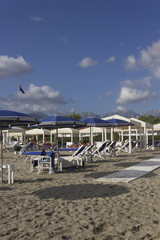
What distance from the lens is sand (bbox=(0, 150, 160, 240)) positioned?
10.8 ft

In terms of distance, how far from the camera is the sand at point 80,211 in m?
3.30

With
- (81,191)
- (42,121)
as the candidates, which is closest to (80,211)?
(81,191)

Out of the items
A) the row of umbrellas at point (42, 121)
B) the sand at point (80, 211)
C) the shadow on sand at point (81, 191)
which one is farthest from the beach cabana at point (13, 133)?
the sand at point (80, 211)

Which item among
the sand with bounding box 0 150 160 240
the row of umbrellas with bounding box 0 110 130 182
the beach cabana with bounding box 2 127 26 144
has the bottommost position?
the sand with bounding box 0 150 160 240

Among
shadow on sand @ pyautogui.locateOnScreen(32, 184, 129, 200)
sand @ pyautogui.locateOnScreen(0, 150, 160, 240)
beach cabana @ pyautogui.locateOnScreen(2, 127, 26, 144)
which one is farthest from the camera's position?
beach cabana @ pyautogui.locateOnScreen(2, 127, 26, 144)

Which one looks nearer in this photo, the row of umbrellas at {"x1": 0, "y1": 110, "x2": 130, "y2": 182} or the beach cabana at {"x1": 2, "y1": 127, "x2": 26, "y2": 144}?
the row of umbrellas at {"x1": 0, "y1": 110, "x2": 130, "y2": 182}

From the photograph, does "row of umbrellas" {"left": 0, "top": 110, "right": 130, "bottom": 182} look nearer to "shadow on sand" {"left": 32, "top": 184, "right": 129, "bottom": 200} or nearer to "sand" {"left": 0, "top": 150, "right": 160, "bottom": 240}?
"sand" {"left": 0, "top": 150, "right": 160, "bottom": 240}

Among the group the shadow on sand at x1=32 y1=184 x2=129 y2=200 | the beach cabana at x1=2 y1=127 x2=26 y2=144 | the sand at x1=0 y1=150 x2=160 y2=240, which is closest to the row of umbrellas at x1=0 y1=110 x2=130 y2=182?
the sand at x1=0 y1=150 x2=160 y2=240

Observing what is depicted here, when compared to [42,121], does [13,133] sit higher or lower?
lower

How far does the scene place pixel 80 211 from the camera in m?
4.16

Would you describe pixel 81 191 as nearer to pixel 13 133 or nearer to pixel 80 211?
pixel 80 211

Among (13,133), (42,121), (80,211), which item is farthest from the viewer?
(13,133)

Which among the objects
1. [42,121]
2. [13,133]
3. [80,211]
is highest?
[42,121]

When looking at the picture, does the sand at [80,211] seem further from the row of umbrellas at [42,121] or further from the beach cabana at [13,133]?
the beach cabana at [13,133]
